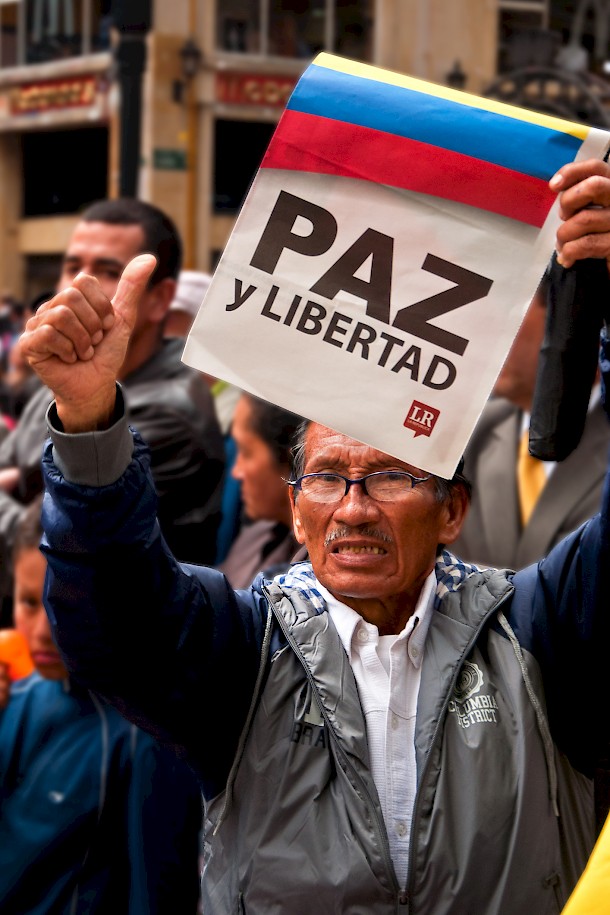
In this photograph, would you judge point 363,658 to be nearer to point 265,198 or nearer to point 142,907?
point 265,198

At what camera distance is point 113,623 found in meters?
2.11

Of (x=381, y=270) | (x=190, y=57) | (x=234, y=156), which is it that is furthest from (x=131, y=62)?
(x=234, y=156)

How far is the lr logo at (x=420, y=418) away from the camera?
2162 mm

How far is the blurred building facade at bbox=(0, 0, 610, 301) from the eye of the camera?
19984 millimetres

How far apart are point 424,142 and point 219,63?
62.3 ft

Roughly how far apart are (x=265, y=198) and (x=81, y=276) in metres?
0.32

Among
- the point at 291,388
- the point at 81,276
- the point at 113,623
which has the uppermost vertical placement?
the point at 81,276

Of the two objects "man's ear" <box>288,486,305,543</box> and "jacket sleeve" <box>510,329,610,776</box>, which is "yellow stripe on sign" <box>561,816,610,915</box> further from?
"man's ear" <box>288,486,305,543</box>

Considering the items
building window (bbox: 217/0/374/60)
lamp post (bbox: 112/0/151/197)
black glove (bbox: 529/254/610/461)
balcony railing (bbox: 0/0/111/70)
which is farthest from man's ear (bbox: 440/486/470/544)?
balcony railing (bbox: 0/0/111/70)

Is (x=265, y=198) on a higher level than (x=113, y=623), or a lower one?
higher

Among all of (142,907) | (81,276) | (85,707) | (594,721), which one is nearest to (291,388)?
(81,276)

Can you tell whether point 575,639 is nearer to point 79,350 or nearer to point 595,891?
point 595,891

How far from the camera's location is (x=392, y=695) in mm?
2223

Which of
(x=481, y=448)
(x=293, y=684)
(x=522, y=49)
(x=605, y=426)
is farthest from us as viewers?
(x=522, y=49)
